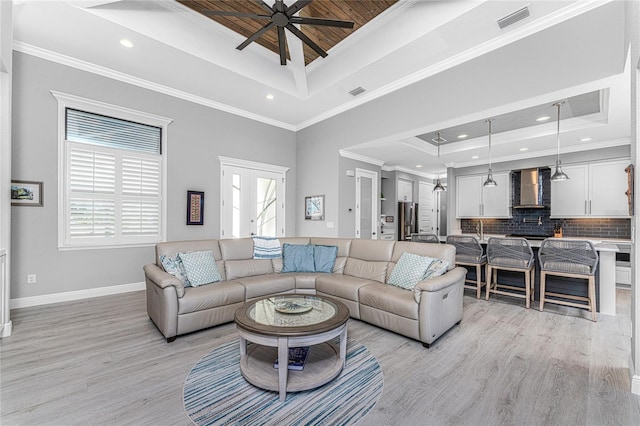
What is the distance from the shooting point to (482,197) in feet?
23.6

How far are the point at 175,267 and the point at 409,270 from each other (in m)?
2.72

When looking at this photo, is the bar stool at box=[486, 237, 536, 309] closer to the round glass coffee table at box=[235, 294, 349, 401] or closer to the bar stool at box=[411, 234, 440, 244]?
the bar stool at box=[411, 234, 440, 244]

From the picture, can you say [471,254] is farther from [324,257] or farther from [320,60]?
[320,60]

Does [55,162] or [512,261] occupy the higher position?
[55,162]

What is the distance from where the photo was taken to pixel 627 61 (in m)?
2.55

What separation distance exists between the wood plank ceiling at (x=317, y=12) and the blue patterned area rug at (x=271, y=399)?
12.1ft

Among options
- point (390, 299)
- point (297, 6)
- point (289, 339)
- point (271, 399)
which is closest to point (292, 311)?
point (289, 339)

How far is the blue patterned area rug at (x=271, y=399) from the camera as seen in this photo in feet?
5.59

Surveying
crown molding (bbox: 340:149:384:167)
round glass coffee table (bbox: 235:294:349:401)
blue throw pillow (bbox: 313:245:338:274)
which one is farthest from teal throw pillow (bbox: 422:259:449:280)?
crown molding (bbox: 340:149:384:167)

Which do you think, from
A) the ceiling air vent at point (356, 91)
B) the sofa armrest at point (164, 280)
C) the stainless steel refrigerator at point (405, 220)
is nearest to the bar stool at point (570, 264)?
the ceiling air vent at point (356, 91)

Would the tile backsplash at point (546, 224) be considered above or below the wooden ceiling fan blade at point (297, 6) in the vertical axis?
below

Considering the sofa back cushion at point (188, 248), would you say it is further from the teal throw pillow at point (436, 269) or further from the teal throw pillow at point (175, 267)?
the teal throw pillow at point (436, 269)

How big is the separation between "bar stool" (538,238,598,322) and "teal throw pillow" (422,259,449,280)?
5.68 feet

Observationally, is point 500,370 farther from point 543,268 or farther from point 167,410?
point 167,410
